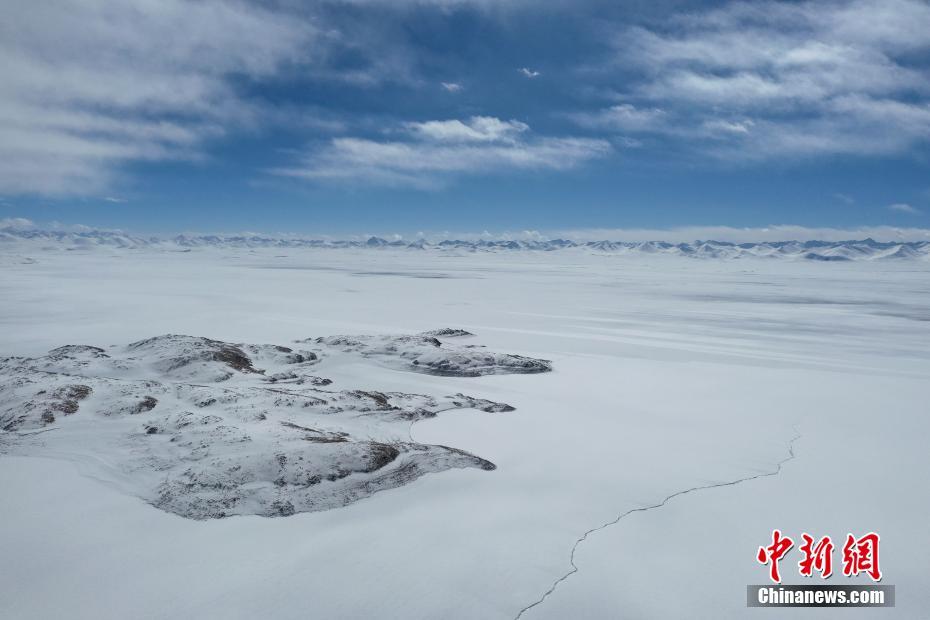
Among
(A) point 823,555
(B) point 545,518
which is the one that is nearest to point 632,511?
(B) point 545,518

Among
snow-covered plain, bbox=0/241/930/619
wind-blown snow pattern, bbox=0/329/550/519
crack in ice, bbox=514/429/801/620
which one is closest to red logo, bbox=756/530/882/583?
snow-covered plain, bbox=0/241/930/619

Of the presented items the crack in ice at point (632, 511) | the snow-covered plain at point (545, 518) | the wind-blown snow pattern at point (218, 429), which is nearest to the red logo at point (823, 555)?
the snow-covered plain at point (545, 518)

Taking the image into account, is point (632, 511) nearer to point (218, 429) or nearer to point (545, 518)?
point (545, 518)

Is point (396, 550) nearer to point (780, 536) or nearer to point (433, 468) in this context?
point (433, 468)

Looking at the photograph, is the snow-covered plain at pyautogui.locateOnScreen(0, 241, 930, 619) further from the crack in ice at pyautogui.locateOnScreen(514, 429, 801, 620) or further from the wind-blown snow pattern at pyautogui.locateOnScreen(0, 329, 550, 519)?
the wind-blown snow pattern at pyautogui.locateOnScreen(0, 329, 550, 519)

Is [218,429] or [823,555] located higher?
[218,429]
